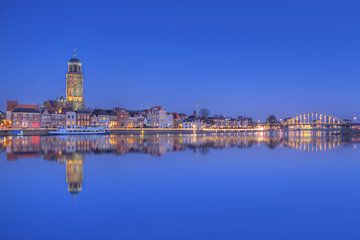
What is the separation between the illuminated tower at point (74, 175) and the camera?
13.5m

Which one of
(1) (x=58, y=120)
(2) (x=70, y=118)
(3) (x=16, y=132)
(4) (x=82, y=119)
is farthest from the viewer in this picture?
(4) (x=82, y=119)

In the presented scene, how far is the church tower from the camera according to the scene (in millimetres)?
109675

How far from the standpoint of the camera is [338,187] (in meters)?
14.2

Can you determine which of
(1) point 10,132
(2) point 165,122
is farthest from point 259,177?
(2) point 165,122

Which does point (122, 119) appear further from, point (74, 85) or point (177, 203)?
point (177, 203)

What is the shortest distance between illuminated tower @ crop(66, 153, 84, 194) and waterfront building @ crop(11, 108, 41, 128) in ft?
201

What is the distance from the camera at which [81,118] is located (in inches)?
3428

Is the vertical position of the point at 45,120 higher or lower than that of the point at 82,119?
lower

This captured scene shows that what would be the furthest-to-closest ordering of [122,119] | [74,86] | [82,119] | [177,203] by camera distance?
1. [74,86]
2. [122,119]
3. [82,119]
4. [177,203]

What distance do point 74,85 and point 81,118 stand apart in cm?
2805

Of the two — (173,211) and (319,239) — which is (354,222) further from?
(173,211)

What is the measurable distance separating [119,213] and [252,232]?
3.50m

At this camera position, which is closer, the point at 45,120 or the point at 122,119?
the point at 45,120

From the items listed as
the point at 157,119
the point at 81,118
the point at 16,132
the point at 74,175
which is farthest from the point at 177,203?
the point at 157,119
